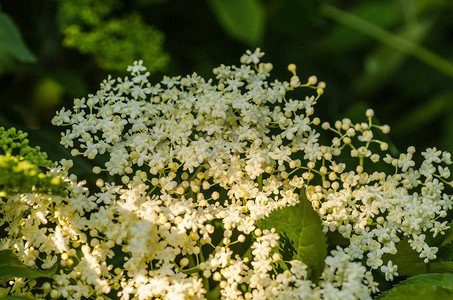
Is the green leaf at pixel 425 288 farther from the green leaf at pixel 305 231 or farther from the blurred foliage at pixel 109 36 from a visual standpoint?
the blurred foliage at pixel 109 36

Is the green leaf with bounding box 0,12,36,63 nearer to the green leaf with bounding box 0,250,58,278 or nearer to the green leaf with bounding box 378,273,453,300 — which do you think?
the green leaf with bounding box 0,250,58,278

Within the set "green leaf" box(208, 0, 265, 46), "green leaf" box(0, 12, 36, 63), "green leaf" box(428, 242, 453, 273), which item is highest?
"green leaf" box(208, 0, 265, 46)

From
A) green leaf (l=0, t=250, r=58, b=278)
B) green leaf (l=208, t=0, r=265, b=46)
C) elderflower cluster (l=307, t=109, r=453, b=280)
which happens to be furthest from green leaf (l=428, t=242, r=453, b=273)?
green leaf (l=208, t=0, r=265, b=46)

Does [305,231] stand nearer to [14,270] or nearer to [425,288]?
[425,288]

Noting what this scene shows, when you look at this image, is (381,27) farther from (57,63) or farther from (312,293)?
(312,293)

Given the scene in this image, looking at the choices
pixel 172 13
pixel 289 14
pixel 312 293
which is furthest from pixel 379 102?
pixel 312 293

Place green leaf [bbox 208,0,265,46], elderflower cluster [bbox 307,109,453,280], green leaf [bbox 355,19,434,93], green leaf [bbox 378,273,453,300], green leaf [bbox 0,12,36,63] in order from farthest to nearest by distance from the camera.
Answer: green leaf [bbox 355,19,434,93], green leaf [bbox 208,0,265,46], green leaf [bbox 0,12,36,63], elderflower cluster [bbox 307,109,453,280], green leaf [bbox 378,273,453,300]
